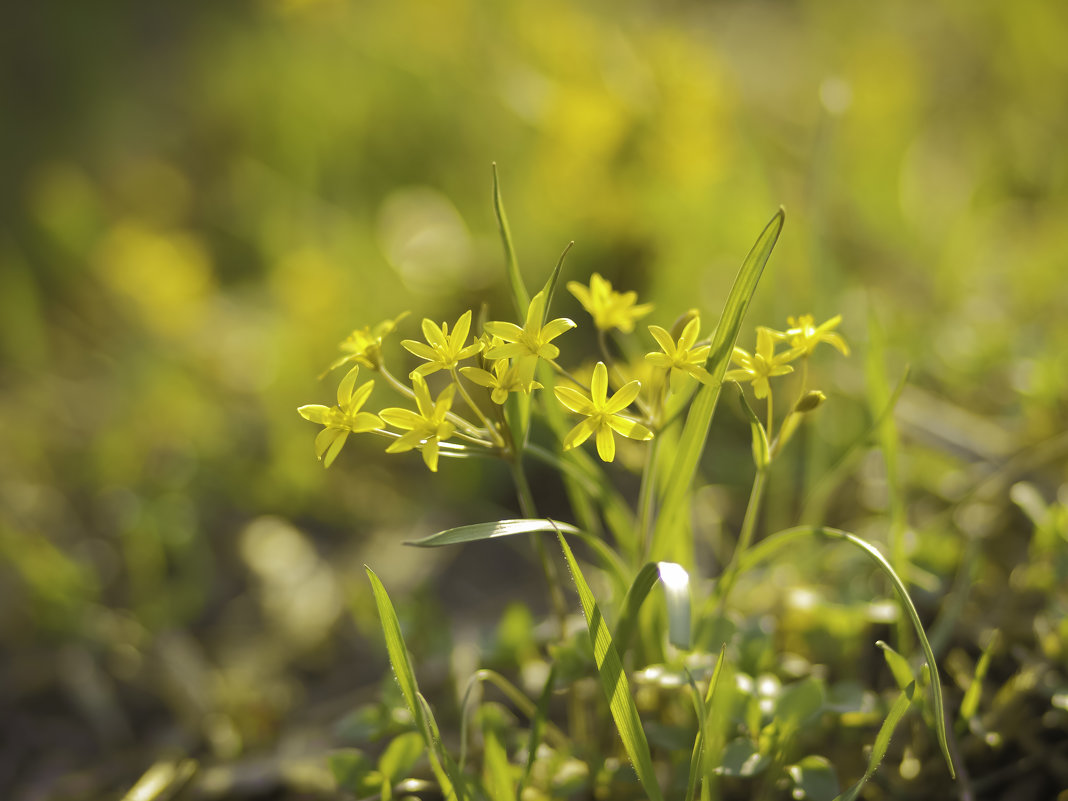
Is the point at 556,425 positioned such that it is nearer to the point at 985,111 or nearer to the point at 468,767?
the point at 468,767

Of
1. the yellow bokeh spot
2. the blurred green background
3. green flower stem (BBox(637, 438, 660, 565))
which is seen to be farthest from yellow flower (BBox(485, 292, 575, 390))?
the yellow bokeh spot

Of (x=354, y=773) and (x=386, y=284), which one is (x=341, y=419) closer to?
(x=354, y=773)

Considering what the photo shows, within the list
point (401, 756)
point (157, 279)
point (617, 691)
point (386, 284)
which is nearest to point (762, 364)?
point (617, 691)

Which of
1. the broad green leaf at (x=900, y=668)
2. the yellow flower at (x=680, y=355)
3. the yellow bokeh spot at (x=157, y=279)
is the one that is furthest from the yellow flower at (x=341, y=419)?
the yellow bokeh spot at (x=157, y=279)

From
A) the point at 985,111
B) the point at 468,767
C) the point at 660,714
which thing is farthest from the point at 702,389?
the point at 985,111

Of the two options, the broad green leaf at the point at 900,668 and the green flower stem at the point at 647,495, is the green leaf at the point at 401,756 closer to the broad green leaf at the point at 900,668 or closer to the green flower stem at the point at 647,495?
the green flower stem at the point at 647,495

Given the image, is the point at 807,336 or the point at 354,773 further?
the point at 354,773
